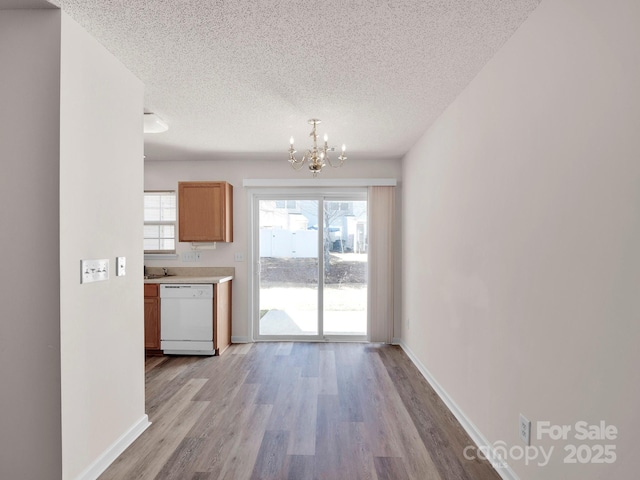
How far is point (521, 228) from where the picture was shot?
183cm

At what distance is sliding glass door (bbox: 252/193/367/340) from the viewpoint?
4844mm

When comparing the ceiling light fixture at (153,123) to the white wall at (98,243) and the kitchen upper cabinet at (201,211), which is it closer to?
the white wall at (98,243)

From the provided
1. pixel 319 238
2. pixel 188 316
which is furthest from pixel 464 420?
pixel 188 316

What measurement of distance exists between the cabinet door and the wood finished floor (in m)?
0.34

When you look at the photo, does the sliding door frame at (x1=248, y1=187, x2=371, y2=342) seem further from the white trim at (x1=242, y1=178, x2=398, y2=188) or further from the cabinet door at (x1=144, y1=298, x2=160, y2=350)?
the cabinet door at (x1=144, y1=298, x2=160, y2=350)

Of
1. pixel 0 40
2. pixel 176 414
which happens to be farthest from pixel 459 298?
pixel 0 40

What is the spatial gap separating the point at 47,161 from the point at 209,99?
1.40m

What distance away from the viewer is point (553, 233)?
5.14 ft

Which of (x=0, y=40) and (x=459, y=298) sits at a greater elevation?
(x=0, y=40)

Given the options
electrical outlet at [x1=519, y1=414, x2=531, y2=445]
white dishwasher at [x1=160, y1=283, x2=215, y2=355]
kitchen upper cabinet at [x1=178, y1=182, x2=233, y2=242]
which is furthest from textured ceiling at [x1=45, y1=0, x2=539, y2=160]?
electrical outlet at [x1=519, y1=414, x2=531, y2=445]

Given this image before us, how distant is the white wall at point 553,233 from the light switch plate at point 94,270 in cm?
234

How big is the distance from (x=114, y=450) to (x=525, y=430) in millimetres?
2364

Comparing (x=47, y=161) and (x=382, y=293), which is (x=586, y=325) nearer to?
Answer: (x=47, y=161)

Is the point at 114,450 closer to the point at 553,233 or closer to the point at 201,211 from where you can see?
the point at 553,233
